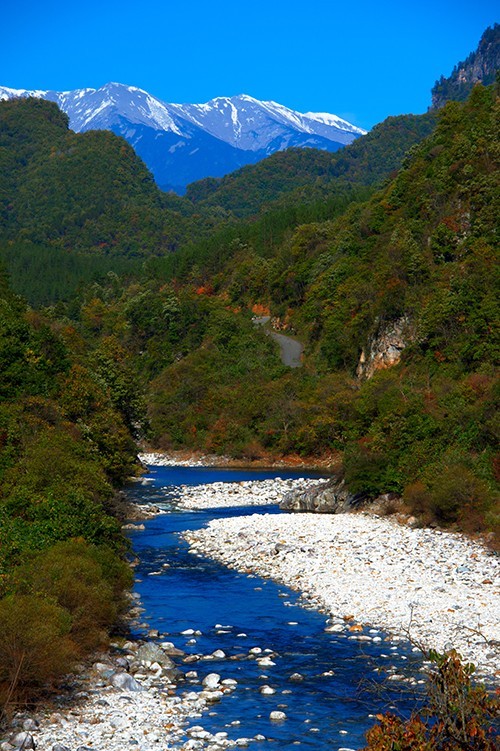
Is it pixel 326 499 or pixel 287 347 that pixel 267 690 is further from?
pixel 287 347

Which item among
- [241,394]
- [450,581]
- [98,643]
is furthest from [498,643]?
[241,394]

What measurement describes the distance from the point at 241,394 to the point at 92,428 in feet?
136

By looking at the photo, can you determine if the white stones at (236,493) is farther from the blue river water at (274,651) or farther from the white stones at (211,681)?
the white stones at (211,681)

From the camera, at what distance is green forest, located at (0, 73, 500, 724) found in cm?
2183

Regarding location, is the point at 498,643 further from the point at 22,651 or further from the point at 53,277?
A: the point at 53,277

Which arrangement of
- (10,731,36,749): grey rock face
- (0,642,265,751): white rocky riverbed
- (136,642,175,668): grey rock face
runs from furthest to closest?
(136,642,175,668): grey rock face, (0,642,265,751): white rocky riverbed, (10,731,36,749): grey rock face

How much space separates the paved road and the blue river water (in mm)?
62832

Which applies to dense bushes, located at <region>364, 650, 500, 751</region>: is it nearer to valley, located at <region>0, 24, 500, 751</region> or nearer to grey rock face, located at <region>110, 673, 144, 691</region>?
valley, located at <region>0, 24, 500, 751</region>

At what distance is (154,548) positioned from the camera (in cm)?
3306

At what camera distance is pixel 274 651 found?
62.8 feet

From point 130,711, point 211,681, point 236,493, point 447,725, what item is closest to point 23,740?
point 130,711

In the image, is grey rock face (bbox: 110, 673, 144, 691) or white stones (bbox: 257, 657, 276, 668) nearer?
grey rock face (bbox: 110, 673, 144, 691)

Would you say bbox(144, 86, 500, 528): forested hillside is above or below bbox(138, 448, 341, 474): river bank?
above

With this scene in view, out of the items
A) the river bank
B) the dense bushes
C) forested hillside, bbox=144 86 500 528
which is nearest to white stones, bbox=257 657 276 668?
the dense bushes
